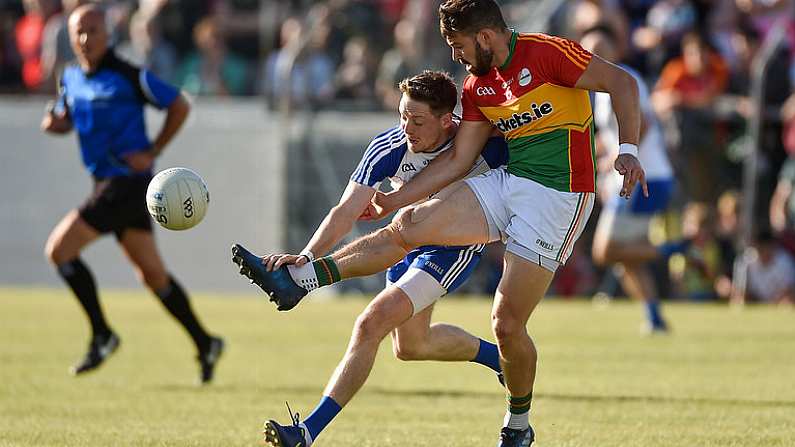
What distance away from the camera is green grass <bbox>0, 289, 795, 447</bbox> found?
7949 mm

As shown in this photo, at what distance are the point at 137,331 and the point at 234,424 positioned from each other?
246 inches

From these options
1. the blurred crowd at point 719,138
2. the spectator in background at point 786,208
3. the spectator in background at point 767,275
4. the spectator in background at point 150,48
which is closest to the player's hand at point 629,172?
the blurred crowd at point 719,138

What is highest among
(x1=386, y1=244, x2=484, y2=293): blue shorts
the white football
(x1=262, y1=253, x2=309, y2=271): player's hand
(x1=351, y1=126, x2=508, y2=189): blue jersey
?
(x1=351, y1=126, x2=508, y2=189): blue jersey

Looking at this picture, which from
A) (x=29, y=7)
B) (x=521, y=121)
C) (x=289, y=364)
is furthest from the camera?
(x=29, y=7)

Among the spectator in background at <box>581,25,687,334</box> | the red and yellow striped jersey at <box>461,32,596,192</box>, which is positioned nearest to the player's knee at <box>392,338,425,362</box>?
the red and yellow striped jersey at <box>461,32,596,192</box>

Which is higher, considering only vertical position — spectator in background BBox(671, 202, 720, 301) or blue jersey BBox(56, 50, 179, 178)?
blue jersey BBox(56, 50, 179, 178)

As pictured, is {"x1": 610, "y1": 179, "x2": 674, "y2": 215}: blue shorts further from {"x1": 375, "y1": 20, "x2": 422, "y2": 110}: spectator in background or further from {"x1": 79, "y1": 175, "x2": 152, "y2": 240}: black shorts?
{"x1": 375, "y1": 20, "x2": 422, "y2": 110}: spectator in background

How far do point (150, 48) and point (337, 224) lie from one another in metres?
13.5

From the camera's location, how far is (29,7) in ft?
69.8

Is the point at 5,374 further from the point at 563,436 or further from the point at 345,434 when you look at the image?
the point at 563,436

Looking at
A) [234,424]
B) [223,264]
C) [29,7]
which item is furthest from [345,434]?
[29,7]

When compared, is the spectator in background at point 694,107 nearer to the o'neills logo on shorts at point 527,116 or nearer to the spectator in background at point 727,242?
the spectator in background at point 727,242

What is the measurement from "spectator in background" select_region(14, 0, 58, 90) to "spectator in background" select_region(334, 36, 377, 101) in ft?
14.4

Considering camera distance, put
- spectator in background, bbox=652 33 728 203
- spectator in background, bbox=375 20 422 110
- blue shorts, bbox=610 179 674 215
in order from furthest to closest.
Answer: spectator in background, bbox=375 20 422 110, spectator in background, bbox=652 33 728 203, blue shorts, bbox=610 179 674 215
